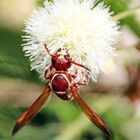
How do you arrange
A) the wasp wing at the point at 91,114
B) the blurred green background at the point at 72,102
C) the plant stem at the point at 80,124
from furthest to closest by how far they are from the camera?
the plant stem at the point at 80,124, the blurred green background at the point at 72,102, the wasp wing at the point at 91,114

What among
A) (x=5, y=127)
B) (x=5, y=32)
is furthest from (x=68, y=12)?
(x=5, y=32)

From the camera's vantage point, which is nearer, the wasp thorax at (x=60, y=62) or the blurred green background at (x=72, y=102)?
the wasp thorax at (x=60, y=62)

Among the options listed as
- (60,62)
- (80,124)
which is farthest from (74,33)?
(80,124)

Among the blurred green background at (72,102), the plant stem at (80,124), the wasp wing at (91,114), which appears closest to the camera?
the wasp wing at (91,114)

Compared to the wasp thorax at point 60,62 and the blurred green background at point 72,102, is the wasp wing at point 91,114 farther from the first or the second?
the blurred green background at point 72,102

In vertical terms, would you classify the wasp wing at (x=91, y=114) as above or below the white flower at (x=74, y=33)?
below

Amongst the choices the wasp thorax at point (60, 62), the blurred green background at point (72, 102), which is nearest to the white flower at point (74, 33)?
the wasp thorax at point (60, 62)

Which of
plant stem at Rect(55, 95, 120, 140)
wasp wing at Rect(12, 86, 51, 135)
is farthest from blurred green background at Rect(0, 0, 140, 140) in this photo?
wasp wing at Rect(12, 86, 51, 135)

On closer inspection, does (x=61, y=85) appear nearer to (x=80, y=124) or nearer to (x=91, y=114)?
(x=91, y=114)
